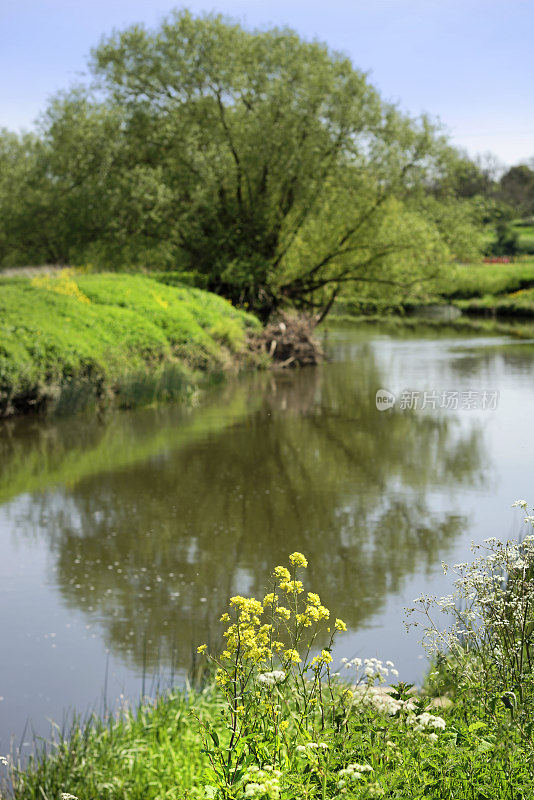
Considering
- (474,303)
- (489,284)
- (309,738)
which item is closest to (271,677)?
(309,738)

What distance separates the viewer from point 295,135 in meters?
22.3

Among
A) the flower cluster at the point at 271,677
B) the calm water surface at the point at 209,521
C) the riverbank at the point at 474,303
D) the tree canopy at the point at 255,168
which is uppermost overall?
the tree canopy at the point at 255,168

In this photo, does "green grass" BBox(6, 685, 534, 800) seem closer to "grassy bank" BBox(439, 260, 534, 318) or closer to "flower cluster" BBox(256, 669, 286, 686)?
"flower cluster" BBox(256, 669, 286, 686)

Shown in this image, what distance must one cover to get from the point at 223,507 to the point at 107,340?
25.4 feet

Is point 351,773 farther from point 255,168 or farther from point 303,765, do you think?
point 255,168

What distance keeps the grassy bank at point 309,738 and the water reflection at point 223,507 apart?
1255mm

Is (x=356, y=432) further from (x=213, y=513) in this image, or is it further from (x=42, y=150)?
(x=42, y=150)

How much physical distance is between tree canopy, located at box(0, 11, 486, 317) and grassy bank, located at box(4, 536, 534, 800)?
1970 centimetres

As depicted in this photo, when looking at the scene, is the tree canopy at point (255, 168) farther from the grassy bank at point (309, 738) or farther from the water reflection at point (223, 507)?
the grassy bank at point (309, 738)

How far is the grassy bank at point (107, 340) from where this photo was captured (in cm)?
1353

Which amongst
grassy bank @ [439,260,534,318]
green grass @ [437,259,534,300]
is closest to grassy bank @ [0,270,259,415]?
grassy bank @ [439,260,534,318]

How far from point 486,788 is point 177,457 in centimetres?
790

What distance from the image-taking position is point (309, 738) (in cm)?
295

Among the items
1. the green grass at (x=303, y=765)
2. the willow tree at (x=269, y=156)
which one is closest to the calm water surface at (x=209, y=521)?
the green grass at (x=303, y=765)
